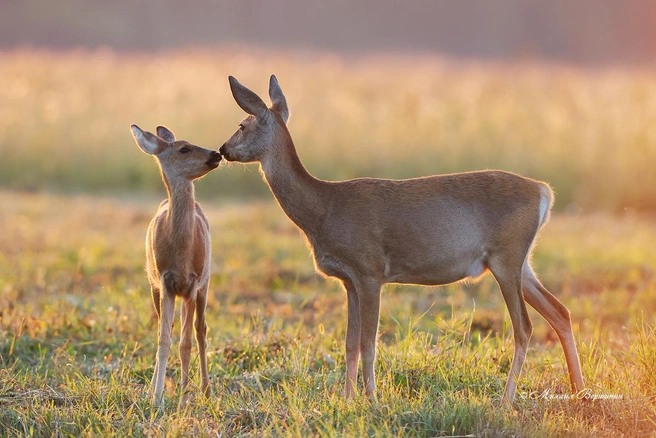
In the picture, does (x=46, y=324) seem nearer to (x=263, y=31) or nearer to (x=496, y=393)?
(x=496, y=393)

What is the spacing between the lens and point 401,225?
5582 mm

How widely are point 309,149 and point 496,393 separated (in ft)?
36.3

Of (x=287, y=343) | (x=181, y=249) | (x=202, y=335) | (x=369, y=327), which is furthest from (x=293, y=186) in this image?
(x=287, y=343)

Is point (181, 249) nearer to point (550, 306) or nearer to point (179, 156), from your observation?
point (179, 156)

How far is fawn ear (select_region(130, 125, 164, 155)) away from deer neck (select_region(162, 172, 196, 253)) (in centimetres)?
22

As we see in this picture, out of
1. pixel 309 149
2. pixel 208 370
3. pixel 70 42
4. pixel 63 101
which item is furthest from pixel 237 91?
pixel 70 42

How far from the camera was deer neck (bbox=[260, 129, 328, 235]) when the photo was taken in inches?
224

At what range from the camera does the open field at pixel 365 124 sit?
50.9ft

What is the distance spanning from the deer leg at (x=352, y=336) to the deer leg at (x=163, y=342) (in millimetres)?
993

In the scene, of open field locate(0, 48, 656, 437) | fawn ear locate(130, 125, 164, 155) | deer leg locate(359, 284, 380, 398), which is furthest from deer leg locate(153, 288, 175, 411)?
deer leg locate(359, 284, 380, 398)

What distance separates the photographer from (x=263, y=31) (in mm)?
36219

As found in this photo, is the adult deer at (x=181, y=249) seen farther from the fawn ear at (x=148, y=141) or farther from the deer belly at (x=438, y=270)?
the deer belly at (x=438, y=270)

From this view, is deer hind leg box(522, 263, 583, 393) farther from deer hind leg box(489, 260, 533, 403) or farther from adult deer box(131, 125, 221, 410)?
adult deer box(131, 125, 221, 410)

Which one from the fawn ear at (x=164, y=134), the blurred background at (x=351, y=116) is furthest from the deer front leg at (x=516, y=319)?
the blurred background at (x=351, y=116)
